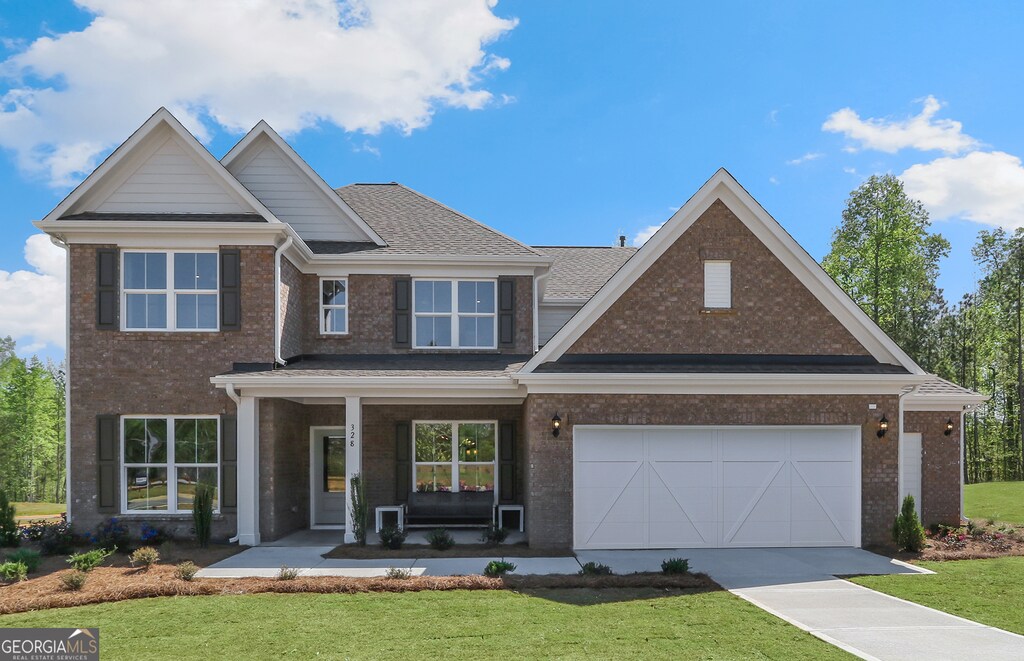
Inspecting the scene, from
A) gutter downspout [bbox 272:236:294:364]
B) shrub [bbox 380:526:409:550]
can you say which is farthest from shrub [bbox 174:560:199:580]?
gutter downspout [bbox 272:236:294:364]

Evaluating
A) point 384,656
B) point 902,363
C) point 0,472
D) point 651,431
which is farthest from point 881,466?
point 0,472

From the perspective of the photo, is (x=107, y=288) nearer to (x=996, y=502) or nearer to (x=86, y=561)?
(x=86, y=561)

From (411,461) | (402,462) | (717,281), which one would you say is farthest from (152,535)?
(717,281)

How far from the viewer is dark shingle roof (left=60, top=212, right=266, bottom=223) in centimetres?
1387

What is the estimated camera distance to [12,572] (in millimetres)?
10336

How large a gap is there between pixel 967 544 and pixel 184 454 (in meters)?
15.3

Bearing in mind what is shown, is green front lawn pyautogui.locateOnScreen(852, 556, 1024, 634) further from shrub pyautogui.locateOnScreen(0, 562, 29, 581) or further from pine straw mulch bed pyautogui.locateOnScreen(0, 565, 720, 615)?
shrub pyautogui.locateOnScreen(0, 562, 29, 581)

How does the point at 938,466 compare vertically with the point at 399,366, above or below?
below

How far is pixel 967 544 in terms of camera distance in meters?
13.3

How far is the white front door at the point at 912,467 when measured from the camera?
15.3m

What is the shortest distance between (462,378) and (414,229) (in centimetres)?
554

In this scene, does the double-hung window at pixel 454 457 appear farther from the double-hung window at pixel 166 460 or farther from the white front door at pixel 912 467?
the white front door at pixel 912 467

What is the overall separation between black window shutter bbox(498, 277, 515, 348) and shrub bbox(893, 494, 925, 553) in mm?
8483

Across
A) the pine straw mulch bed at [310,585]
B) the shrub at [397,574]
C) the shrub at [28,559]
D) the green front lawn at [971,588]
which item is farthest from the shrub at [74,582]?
the green front lawn at [971,588]
